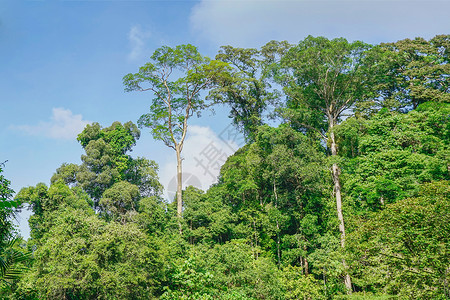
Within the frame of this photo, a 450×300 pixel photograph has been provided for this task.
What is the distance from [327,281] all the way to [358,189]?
162 inches

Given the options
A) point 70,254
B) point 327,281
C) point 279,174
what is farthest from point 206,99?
point 70,254

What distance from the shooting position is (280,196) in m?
16.4

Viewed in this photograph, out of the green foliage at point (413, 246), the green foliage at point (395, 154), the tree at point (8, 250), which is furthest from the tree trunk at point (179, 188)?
the tree at point (8, 250)

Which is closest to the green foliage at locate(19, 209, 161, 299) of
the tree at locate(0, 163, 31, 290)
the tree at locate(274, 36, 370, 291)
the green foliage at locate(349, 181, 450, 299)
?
the tree at locate(0, 163, 31, 290)

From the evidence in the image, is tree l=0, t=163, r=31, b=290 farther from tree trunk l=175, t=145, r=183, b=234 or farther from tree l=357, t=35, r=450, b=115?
tree l=357, t=35, r=450, b=115

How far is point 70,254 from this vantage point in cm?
865

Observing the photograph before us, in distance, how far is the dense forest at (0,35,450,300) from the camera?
8.59m

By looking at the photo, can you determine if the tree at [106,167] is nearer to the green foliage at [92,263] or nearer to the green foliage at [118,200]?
the green foliage at [118,200]

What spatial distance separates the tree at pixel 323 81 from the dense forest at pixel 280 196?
0.08 meters

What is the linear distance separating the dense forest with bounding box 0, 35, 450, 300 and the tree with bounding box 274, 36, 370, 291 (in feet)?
0.27

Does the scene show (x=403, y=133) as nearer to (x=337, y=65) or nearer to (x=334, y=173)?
(x=334, y=173)

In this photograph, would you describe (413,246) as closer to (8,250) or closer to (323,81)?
(8,250)

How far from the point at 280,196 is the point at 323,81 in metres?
6.54

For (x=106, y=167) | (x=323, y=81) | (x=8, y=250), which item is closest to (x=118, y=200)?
(x=106, y=167)
